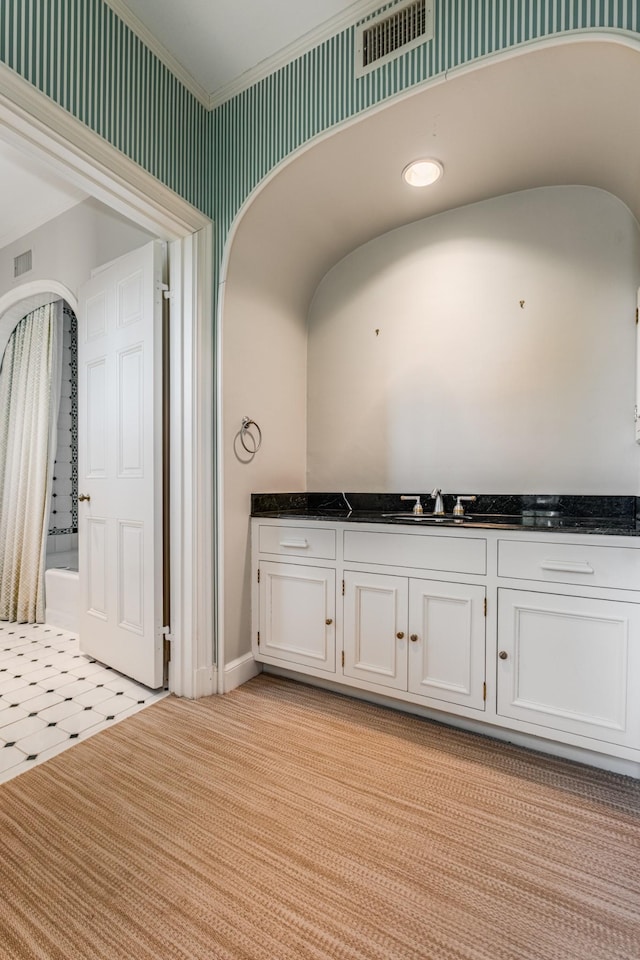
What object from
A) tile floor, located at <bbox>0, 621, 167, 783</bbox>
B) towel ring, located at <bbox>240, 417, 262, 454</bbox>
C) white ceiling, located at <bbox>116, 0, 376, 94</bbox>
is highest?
white ceiling, located at <bbox>116, 0, 376, 94</bbox>

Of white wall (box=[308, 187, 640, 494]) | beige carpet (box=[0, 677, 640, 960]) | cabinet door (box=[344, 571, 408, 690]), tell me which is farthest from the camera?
white wall (box=[308, 187, 640, 494])

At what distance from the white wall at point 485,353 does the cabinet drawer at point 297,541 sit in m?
0.64

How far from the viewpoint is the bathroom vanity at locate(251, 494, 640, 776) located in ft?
5.08

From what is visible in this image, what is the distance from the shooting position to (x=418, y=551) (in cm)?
189

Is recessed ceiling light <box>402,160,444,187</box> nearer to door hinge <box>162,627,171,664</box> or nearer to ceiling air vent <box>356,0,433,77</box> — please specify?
ceiling air vent <box>356,0,433,77</box>

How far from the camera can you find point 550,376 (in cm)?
219

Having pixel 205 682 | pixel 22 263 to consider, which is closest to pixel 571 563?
pixel 205 682

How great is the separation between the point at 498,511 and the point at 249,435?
136 cm

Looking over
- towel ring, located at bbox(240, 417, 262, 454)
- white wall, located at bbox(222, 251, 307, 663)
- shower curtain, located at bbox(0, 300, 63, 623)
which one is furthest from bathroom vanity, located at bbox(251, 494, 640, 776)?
shower curtain, located at bbox(0, 300, 63, 623)

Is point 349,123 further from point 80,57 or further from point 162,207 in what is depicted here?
point 80,57

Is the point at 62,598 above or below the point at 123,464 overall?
below

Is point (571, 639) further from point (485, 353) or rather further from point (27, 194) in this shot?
point (27, 194)

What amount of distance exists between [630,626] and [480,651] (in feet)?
1.71

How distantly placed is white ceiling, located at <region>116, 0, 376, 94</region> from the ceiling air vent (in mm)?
85
